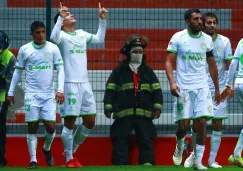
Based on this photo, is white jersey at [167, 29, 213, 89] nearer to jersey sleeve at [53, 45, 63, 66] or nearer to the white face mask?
jersey sleeve at [53, 45, 63, 66]

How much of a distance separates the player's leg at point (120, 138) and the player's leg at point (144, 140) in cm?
13

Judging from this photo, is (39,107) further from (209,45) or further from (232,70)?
(232,70)

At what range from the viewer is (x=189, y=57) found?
12.0 meters

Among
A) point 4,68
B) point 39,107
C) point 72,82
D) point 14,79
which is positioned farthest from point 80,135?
point 4,68

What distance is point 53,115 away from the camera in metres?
12.7

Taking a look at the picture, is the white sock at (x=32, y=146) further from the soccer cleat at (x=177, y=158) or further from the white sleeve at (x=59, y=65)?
the soccer cleat at (x=177, y=158)

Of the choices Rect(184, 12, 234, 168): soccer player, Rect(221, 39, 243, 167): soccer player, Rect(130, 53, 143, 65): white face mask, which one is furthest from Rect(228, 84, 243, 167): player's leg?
Rect(130, 53, 143, 65): white face mask

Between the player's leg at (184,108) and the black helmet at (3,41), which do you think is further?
the black helmet at (3,41)

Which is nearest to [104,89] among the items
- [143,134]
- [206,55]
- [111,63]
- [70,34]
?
[111,63]

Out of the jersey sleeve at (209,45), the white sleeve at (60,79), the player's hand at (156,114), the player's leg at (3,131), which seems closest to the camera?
the jersey sleeve at (209,45)

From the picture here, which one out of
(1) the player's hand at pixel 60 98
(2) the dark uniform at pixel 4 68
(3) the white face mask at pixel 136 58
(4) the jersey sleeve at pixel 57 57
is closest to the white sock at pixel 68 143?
(1) the player's hand at pixel 60 98

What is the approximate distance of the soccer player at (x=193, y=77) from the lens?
11914mm

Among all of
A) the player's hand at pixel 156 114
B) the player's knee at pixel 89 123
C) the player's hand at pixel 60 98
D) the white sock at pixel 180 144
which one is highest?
the player's hand at pixel 60 98

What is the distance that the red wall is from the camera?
14695mm
